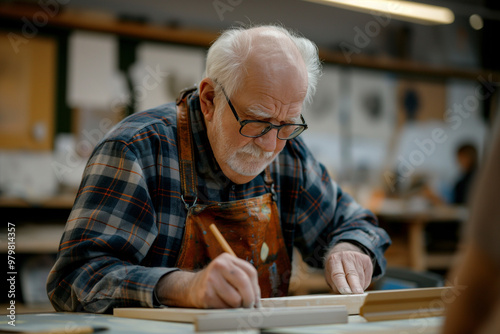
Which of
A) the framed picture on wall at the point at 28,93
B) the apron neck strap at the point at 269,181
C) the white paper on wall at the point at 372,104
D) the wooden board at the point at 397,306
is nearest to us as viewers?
the wooden board at the point at 397,306

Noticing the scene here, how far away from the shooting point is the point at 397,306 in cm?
120

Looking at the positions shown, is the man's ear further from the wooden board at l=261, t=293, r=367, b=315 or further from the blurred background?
the blurred background

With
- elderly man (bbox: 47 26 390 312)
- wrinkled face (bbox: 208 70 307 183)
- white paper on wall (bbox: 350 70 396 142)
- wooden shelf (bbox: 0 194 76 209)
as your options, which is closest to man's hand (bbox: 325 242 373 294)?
elderly man (bbox: 47 26 390 312)

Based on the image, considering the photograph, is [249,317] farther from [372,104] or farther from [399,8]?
[372,104]

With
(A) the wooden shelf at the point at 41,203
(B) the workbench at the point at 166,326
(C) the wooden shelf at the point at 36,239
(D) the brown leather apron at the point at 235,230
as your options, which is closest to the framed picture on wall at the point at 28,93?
(A) the wooden shelf at the point at 41,203

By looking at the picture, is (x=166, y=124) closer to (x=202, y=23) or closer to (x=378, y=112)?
(x=202, y=23)

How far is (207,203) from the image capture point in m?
1.78

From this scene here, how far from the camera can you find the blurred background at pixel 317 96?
469 centimetres

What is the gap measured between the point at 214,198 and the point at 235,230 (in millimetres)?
132

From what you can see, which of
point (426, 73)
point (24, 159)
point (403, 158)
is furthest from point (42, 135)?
point (426, 73)

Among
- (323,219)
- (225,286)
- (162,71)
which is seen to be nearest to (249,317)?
(225,286)

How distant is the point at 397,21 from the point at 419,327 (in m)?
6.08

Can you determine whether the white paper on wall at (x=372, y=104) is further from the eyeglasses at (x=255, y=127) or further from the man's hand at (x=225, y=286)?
the man's hand at (x=225, y=286)

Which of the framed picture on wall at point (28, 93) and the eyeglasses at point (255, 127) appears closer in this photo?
the eyeglasses at point (255, 127)
